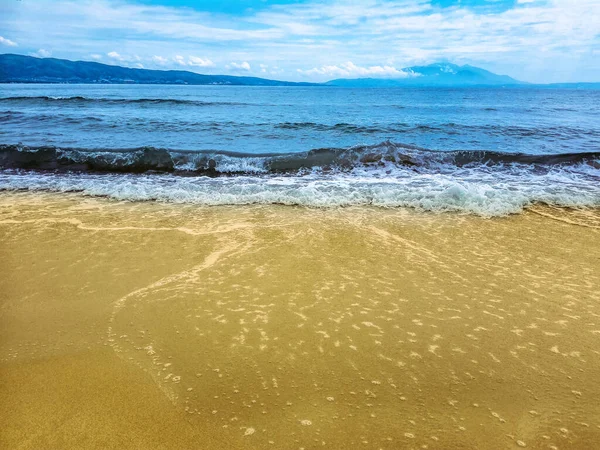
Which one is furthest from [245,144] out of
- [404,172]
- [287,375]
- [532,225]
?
[287,375]

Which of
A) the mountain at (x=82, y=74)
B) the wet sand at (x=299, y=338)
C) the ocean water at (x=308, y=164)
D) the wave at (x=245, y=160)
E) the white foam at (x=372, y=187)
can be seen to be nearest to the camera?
the wet sand at (x=299, y=338)

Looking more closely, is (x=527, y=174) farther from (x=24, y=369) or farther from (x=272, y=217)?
(x=24, y=369)

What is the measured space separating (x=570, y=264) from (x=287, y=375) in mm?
4410

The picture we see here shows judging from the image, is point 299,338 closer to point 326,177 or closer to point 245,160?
point 326,177

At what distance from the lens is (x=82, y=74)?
483 ft

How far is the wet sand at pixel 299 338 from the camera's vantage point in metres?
2.72

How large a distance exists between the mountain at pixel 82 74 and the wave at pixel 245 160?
129092 mm

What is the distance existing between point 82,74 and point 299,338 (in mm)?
176505

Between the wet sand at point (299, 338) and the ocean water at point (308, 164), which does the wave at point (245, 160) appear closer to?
the ocean water at point (308, 164)

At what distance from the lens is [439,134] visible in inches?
806

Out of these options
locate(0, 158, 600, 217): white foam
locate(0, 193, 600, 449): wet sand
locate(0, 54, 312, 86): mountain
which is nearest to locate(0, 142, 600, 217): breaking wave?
locate(0, 158, 600, 217): white foam

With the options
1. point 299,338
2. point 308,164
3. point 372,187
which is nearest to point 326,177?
point 308,164

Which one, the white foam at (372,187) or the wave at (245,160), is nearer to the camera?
the white foam at (372,187)

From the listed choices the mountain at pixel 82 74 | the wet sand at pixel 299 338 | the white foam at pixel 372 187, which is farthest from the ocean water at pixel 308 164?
the mountain at pixel 82 74
